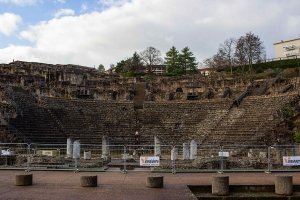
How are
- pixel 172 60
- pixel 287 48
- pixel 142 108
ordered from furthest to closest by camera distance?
pixel 287 48 → pixel 172 60 → pixel 142 108

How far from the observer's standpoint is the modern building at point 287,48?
110550 mm

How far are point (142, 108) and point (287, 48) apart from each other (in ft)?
223

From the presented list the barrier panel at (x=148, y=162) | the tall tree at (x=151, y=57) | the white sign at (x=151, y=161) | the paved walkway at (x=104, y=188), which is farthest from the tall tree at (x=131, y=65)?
the paved walkway at (x=104, y=188)

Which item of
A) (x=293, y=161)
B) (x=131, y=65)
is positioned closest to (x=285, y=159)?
(x=293, y=161)

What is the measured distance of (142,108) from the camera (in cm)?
5741

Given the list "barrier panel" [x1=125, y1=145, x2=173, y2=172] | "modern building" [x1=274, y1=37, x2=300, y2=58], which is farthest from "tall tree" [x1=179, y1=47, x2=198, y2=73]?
"barrier panel" [x1=125, y1=145, x2=173, y2=172]

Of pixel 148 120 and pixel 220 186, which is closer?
pixel 220 186

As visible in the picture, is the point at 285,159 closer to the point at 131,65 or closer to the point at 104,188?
the point at 104,188

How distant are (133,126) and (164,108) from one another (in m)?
6.21

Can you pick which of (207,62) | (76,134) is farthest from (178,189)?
(207,62)

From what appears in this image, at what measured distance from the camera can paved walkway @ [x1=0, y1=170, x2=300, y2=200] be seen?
15.8 m

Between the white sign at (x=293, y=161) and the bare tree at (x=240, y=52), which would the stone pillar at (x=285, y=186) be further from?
the bare tree at (x=240, y=52)

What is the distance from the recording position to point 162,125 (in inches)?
2076

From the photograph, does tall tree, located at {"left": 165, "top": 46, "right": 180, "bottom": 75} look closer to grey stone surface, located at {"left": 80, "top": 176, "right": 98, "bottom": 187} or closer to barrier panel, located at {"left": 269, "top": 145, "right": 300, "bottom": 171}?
barrier panel, located at {"left": 269, "top": 145, "right": 300, "bottom": 171}
